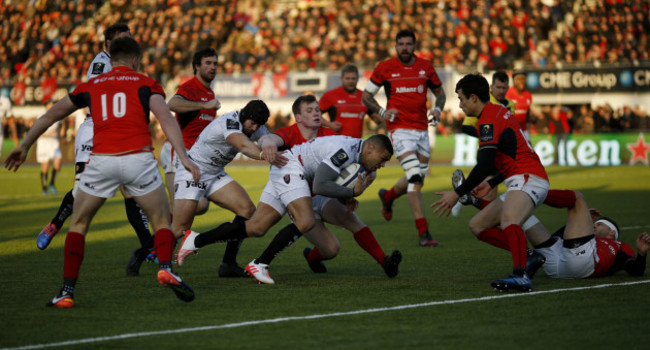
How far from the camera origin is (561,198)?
7.86 meters

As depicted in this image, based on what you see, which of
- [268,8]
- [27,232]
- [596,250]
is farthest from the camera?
[268,8]

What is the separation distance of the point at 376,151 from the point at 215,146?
1.85 m

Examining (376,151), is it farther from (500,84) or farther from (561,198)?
(500,84)

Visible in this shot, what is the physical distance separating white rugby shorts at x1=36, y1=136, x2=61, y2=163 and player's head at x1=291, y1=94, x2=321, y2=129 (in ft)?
45.4

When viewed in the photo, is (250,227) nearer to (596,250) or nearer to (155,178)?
(155,178)

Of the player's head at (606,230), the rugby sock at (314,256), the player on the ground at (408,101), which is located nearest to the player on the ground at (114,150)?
the rugby sock at (314,256)

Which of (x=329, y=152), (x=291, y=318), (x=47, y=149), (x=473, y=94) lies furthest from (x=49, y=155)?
(x=291, y=318)

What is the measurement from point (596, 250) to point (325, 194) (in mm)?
2522

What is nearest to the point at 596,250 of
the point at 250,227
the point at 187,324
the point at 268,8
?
the point at 250,227

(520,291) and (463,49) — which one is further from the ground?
(463,49)

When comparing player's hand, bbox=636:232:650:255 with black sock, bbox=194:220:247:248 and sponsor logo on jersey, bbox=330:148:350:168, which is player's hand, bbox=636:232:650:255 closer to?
Result: sponsor logo on jersey, bbox=330:148:350:168

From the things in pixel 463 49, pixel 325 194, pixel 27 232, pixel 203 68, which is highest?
pixel 463 49

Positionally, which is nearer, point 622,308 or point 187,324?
point 187,324

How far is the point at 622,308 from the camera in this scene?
645 centimetres
